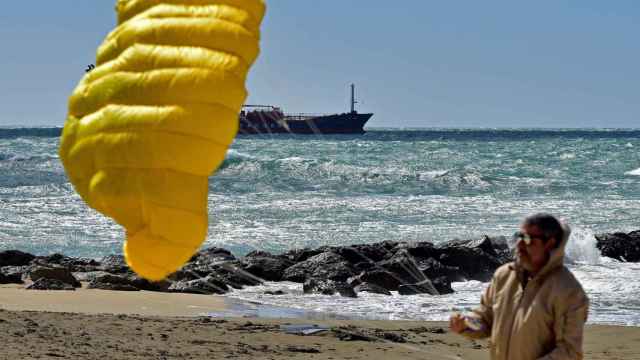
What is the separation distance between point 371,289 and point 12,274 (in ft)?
14.2

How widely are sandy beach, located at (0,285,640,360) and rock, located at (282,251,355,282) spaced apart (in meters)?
3.02

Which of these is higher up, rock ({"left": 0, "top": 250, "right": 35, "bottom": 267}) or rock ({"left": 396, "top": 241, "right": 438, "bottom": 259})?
rock ({"left": 396, "top": 241, "right": 438, "bottom": 259})

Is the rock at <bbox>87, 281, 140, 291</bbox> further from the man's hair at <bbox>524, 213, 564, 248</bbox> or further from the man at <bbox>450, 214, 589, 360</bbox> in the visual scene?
the man's hair at <bbox>524, 213, 564, 248</bbox>

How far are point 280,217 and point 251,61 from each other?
23.2m

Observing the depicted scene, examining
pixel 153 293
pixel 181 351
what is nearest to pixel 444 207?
pixel 153 293

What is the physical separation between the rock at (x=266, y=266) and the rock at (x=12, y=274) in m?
2.83

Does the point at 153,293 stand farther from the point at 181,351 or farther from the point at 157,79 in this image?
the point at 157,79

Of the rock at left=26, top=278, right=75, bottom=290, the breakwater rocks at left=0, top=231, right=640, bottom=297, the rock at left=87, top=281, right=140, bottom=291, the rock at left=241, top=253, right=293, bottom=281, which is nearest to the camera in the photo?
the rock at left=26, top=278, right=75, bottom=290

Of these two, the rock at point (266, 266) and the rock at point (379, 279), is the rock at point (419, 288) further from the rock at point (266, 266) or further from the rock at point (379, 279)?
the rock at point (266, 266)

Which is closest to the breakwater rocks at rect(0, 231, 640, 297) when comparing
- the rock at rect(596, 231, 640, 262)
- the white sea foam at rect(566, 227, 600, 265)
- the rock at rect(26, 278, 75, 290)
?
the rock at rect(26, 278, 75, 290)

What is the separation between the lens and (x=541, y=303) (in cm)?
428

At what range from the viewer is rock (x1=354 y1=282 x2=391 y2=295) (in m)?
15.4

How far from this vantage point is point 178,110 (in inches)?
151

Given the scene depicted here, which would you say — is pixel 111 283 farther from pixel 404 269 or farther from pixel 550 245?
pixel 550 245
